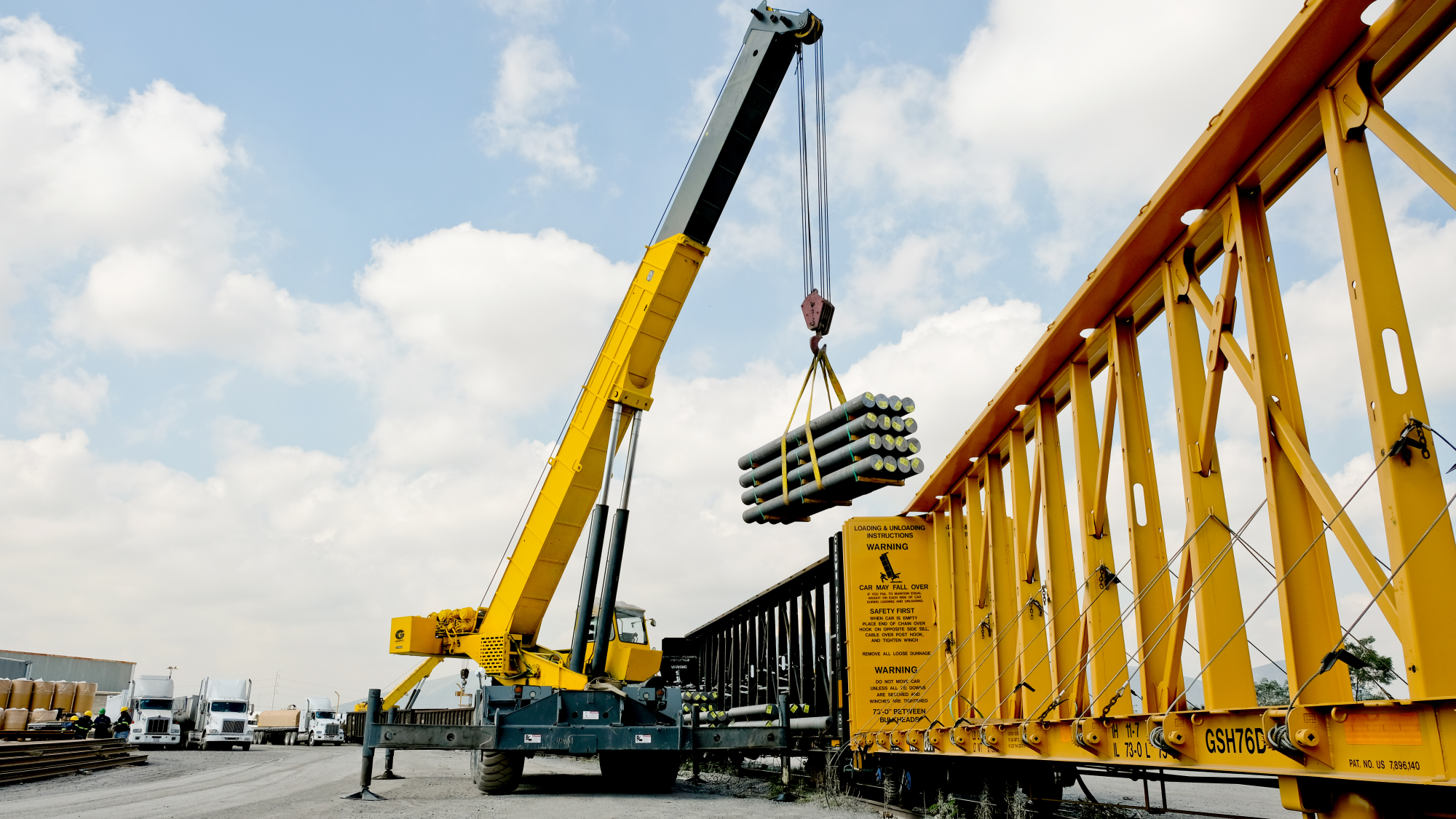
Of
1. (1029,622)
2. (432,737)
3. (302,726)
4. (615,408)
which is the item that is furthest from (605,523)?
(302,726)

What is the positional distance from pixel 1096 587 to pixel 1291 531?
100 inches

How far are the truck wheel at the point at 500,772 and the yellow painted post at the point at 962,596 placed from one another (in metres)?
6.11

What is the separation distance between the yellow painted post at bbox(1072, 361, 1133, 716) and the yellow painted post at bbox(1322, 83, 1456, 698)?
8.67 feet

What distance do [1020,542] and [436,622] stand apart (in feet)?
→ 30.8

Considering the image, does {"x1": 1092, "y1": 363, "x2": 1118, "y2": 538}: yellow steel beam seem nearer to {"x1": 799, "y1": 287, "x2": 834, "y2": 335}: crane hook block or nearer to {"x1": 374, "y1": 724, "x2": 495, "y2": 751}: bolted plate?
{"x1": 799, "y1": 287, "x2": 834, "y2": 335}: crane hook block

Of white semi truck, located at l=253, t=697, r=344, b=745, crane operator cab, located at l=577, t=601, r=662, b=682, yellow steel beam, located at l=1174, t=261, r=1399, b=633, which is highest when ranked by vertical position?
yellow steel beam, located at l=1174, t=261, r=1399, b=633

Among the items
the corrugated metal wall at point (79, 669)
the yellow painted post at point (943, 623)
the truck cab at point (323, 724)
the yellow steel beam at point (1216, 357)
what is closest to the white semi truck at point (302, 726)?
the truck cab at point (323, 724)

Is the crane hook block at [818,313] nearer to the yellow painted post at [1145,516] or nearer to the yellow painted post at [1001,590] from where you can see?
the yellow painted post at [1001,590]

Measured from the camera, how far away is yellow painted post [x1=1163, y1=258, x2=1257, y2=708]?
5.57 meters

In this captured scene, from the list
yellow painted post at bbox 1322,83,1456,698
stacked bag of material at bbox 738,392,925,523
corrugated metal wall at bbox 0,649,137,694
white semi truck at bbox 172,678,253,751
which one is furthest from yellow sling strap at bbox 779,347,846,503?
corrugated metal wall at bbox 0,649,137,694

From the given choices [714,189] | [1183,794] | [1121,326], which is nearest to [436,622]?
[714,189]

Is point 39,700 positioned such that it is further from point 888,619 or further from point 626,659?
point 888,619

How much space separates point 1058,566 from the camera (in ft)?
27.2

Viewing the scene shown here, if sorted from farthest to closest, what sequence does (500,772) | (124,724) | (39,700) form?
(124,724) < (39,700) < (500,772)
